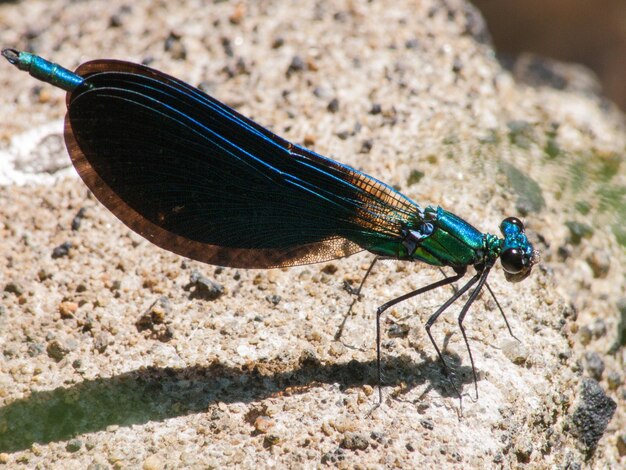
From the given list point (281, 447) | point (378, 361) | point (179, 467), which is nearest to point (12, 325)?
point (179, 467)

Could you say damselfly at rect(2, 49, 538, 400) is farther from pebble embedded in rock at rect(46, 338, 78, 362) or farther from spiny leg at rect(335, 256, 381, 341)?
pebble embedded in rock at rect(46, 338, 78, 362)

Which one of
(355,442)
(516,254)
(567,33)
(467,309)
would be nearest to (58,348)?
(355,442)

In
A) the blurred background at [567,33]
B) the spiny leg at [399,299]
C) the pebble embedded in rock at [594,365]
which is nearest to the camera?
the spiny leg at [399,299]

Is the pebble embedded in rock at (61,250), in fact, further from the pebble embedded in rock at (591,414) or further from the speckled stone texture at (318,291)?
the pebble embedded in rock at (591,414)

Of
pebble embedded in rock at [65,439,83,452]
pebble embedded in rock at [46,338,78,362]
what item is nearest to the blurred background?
pebble embedded in rock at [46,338,78,362]

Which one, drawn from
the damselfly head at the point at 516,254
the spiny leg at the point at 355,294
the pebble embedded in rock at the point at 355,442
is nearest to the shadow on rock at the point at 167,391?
the spiny leg at the point at 355,294

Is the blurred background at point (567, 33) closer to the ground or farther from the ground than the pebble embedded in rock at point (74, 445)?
farther from the ground
